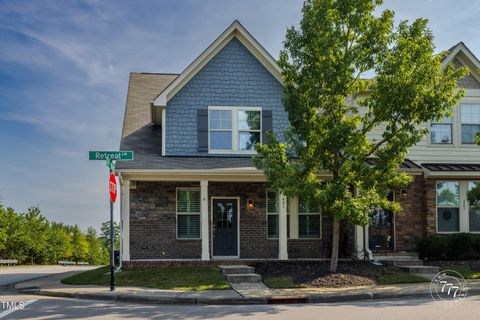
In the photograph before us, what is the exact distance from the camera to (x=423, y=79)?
13680 millimetres

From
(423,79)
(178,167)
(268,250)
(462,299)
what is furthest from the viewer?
(268,250)

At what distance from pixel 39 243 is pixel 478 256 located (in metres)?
27.0

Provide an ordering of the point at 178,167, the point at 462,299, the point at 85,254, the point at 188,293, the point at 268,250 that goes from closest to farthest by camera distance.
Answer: the point at 462,299 < the point at 188,293 < the point at 178,167 < the point at 268,250 < the point at 85,254

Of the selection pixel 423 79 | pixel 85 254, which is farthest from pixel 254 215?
pixel 85 254

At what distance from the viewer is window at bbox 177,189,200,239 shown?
59.0 feet

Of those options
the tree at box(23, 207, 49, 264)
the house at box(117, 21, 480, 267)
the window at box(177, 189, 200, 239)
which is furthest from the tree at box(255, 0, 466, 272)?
the tree at box(23, 207, 49, 264)

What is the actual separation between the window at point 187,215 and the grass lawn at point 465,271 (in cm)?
834

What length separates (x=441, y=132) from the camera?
1939 centimetres

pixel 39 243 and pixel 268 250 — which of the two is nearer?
A: pixel 268 250

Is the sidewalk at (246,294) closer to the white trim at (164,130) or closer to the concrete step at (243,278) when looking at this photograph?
the concrete step at (243,278)

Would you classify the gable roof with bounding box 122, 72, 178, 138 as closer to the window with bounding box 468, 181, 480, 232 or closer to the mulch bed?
the mulch bed

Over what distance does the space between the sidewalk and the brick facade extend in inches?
183

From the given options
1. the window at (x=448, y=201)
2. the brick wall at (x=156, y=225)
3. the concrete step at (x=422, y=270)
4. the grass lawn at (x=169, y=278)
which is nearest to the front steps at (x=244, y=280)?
the grass lawn at (x=169, y=278)

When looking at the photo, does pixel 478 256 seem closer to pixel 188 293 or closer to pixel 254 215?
pixel 254 215
